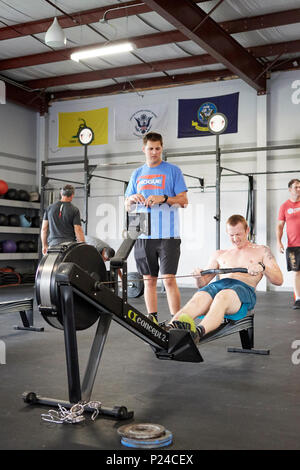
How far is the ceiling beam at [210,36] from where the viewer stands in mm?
5312

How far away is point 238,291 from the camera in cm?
267

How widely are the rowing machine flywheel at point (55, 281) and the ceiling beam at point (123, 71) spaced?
6.02 meters

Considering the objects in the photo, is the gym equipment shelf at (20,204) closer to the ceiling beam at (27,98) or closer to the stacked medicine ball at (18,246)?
the stacked medicine ball at (18,246)

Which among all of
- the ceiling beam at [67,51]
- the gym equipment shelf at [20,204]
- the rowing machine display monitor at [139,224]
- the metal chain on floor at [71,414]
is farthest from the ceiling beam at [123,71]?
the metal chain on floor at [71,414]

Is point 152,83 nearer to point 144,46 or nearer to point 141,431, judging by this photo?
point 144,46

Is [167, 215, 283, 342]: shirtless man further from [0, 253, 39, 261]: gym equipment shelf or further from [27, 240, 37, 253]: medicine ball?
[27, 240, 37, 253]: medicine ball

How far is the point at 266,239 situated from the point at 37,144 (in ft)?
15.0

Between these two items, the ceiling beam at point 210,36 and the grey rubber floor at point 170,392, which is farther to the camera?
the ceiling beam at point 210,36

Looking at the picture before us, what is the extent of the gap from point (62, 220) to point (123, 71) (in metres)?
4.04

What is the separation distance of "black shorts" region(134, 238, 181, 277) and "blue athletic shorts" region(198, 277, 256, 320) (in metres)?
0.50

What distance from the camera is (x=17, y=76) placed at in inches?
337

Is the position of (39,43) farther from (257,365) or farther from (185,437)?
(185,437)

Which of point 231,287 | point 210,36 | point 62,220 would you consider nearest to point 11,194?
point 62,220

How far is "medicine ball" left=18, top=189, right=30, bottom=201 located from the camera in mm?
8484
